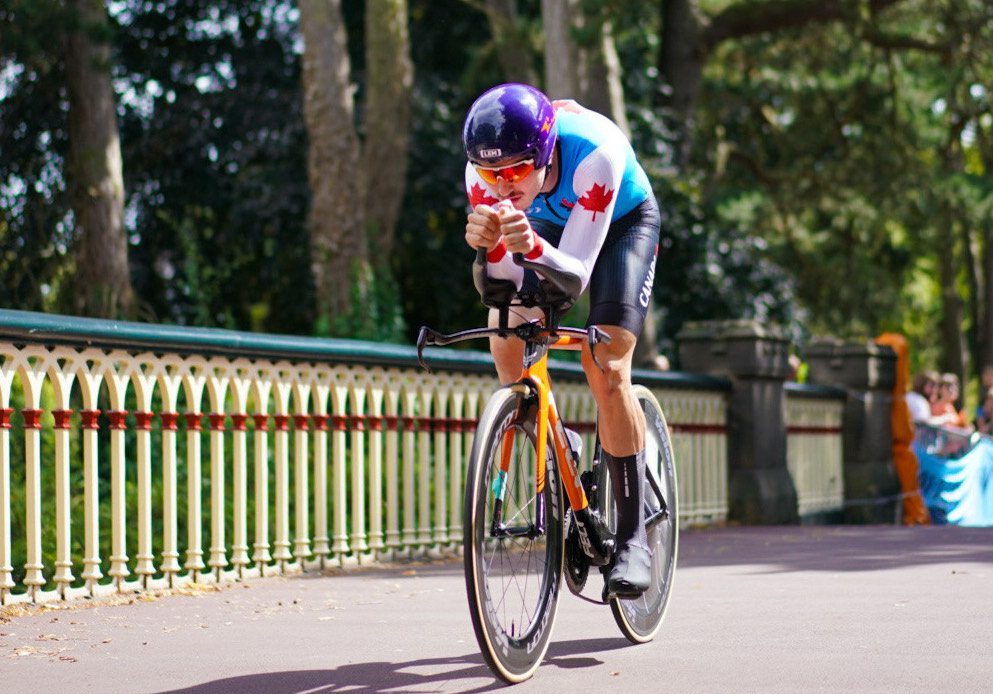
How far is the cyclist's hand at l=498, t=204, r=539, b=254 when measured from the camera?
15.0 feet

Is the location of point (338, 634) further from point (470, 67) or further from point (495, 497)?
point (470, 67)

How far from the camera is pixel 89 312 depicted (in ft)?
45.1

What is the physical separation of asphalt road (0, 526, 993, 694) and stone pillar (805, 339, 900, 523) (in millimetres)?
8148

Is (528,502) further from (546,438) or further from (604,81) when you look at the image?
(604,81)

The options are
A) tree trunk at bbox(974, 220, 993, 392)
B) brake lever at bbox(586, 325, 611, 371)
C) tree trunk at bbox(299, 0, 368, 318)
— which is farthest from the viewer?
tree trunk at bbox(974, 220, 993, 392)

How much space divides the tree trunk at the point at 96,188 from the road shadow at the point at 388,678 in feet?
29.9

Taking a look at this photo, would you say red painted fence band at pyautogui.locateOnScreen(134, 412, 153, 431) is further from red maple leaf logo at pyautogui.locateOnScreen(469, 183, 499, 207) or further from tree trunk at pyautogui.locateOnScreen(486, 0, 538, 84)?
tree trunk at pyautogui.locateOnScreen(486, 0, 538, 84)

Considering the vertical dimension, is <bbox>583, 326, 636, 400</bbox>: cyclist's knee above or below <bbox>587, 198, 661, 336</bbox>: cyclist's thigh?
below

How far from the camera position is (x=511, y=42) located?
18484mm

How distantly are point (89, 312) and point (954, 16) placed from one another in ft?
41.6

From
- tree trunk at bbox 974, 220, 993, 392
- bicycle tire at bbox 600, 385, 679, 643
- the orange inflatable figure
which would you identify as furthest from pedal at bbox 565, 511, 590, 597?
tree trunk at bbox 974, 220, 993, 392

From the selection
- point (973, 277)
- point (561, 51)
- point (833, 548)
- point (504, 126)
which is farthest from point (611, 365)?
point (973, 277)

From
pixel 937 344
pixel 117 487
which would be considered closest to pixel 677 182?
pixel 117 487

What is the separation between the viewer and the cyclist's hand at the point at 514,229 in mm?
4578
